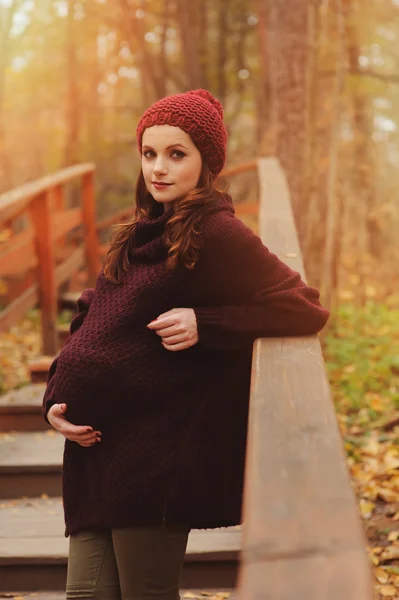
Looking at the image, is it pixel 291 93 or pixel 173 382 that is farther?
pixel 291 93

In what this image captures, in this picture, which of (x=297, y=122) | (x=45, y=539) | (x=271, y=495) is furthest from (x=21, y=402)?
(x=271, y=495)

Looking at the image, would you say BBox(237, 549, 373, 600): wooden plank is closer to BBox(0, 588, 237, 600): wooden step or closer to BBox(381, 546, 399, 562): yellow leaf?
BBox(0, 588, 237, 600): wooden step

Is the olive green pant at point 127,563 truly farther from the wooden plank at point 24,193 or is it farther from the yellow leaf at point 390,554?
the wooden plank at point 24,193

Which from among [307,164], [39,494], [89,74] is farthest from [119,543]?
[89,74]

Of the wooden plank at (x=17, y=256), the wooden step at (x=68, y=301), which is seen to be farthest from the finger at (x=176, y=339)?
the wooden step at (x=68, y=301)

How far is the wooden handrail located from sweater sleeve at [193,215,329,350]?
0.18 m

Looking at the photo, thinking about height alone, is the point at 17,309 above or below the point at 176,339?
below

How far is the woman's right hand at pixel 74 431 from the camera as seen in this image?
1990mm

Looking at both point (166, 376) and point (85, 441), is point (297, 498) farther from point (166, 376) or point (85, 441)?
point (85, 441)

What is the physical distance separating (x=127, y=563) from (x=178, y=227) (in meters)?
0.83

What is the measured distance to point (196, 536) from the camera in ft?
11.3

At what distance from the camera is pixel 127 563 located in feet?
6.38

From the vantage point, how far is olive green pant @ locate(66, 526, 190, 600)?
76.1 inches

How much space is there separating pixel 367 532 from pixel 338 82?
399 cm
